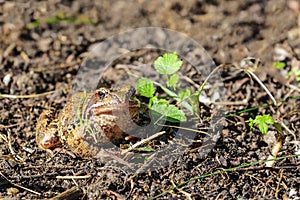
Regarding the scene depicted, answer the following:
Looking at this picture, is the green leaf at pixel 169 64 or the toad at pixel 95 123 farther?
the green leaf at pixel 169 64

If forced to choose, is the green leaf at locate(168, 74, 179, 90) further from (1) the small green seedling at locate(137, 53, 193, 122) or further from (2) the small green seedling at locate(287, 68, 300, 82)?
(2) the small green seedling at locate(287, 68, 300, 82)

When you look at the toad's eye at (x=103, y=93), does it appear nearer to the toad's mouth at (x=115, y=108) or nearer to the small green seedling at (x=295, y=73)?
the toad's mouth at (x=115, y=108)

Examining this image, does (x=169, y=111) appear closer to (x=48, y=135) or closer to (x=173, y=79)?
(x=173, y=79)

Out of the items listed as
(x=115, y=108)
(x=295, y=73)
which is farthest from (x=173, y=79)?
(x=295, y=73)

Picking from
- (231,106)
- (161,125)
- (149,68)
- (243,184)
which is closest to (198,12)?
(149,68)

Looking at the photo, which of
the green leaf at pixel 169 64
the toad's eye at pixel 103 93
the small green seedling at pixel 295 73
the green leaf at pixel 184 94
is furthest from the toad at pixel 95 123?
the small green seedling at pixel 295 73

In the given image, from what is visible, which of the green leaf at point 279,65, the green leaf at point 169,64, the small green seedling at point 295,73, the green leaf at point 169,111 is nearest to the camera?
the green leaf at point 169,111

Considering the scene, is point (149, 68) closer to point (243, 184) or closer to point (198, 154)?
point (198, 154)
